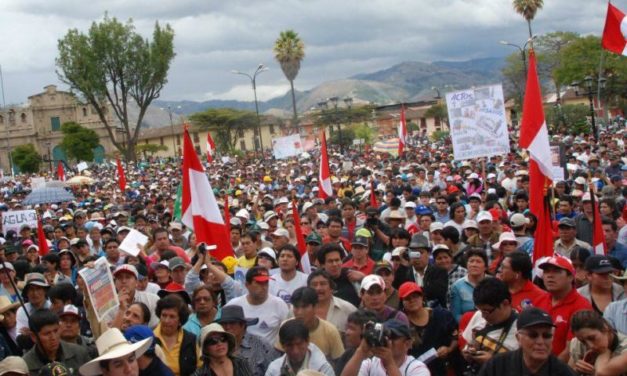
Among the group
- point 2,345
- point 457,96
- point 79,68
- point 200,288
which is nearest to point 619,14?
point 457,96

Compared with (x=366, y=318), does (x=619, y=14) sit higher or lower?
higher

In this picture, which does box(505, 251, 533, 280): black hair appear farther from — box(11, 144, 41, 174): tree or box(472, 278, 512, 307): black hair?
box(11, 144, 41, 174): tree

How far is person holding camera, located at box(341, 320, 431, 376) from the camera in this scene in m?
4.58

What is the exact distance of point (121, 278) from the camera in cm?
725

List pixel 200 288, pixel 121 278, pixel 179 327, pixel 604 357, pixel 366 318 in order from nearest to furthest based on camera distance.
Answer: pixel 604 357 < pixel 366 318 < pixel 179 327 < pixel 200 288 < pixel 121 278

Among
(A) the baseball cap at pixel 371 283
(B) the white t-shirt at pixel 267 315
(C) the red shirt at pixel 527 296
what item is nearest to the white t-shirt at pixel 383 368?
(A) the baseball cap at pixel 371 283

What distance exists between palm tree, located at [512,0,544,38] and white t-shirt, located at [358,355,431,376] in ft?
173

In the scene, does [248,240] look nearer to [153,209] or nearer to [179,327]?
[179,327]

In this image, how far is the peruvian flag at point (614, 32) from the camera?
10180 mm

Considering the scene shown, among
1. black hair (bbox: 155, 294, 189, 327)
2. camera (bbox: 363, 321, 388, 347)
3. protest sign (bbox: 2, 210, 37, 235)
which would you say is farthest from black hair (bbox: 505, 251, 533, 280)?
protest sign (bbox: 2, 210, 37, 235)

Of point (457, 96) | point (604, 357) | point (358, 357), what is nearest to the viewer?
point (604, 357)

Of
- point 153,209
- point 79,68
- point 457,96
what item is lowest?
point 153,209

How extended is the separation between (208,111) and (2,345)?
80124 millimetres

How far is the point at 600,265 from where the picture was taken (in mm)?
5742
